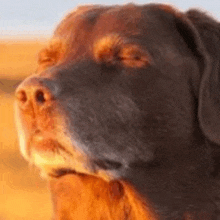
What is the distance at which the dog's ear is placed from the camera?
453 centimetres

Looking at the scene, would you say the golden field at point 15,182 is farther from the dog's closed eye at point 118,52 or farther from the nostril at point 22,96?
the nostril at point 22,96

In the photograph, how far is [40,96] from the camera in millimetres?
4062

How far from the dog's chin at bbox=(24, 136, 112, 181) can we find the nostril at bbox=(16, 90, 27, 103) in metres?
0.21

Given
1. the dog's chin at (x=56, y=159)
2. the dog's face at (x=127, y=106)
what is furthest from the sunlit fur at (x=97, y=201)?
the dog's chin at (x=56, y=159)

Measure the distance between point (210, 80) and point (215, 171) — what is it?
0.54 meters

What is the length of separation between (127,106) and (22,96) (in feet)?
2.02

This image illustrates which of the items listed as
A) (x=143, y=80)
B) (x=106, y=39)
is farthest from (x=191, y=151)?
(x=106, y=39)

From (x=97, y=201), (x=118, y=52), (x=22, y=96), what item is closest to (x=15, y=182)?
(x=97, y=201)

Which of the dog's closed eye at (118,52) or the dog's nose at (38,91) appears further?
the dog's closed eye at (118,52)

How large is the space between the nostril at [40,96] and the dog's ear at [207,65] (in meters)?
0.98

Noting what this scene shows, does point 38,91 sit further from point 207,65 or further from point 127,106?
point 207,65

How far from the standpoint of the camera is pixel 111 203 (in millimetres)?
4590

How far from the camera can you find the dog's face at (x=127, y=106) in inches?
165

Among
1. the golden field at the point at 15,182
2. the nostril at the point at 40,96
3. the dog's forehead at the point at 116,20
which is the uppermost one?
the dog's forehead at the point at 116,20
